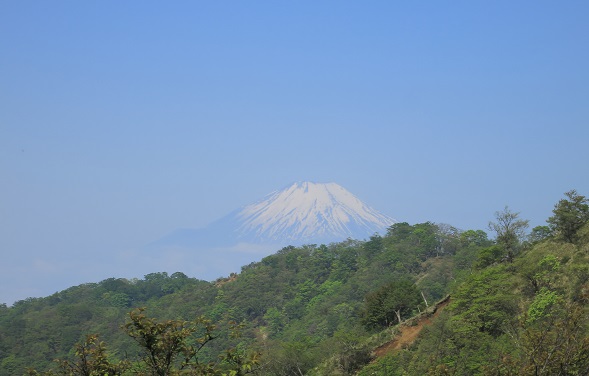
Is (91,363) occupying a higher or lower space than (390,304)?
higher

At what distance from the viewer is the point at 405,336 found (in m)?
41.8

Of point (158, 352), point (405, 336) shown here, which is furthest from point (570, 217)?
point (158, 352)

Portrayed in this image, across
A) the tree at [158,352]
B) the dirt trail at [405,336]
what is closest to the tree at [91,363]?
the tree at [158,352]

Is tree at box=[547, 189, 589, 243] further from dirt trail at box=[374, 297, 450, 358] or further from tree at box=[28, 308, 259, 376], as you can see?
tree at box=[28, 308, 259, 376]

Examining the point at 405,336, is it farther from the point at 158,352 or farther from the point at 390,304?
the point at 158,352

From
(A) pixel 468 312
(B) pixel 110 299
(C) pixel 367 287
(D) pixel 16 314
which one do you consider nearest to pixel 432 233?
(C) pixel 367 287

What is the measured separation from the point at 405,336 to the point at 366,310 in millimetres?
6956

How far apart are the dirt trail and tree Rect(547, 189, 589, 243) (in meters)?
9.48

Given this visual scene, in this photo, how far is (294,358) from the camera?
43031mm

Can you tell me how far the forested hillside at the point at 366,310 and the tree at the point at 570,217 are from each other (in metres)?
0.07

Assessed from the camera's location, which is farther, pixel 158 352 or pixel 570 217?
pixel 570 217

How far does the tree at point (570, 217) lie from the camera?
1531 inches

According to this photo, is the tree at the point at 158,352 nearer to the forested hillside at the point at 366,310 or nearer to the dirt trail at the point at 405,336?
the forested hillside at the point at 366,310

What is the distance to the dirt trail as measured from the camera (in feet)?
133
